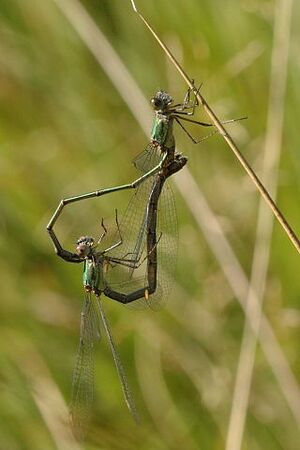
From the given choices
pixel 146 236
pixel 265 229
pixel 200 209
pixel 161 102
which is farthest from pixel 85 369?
pixel 161 102

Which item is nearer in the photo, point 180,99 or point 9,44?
point 180,99

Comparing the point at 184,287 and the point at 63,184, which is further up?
the point at 63,184

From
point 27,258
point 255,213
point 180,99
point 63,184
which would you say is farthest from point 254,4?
point 27,258

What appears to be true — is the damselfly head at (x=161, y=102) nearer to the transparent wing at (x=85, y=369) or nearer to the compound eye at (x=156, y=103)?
the compound eye at (x=156, y=103)

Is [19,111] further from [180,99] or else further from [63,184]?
[180,99]

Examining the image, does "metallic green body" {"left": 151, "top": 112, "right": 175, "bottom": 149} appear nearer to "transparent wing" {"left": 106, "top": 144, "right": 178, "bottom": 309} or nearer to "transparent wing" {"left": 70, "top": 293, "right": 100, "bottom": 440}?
"transparent wing" {"left": 106, "top": 144, "right": 178, "bottom": 309}

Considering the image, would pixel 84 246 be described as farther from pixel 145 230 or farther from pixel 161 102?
pixel 161 102

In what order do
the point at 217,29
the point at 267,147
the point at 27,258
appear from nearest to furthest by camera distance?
the point at 267,147, the point at 217,29, the point at 27,258

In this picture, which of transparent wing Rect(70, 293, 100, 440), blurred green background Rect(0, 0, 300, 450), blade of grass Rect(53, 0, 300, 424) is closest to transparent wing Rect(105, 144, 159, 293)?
transparent wing Rect(70, 293, 100, 440)
